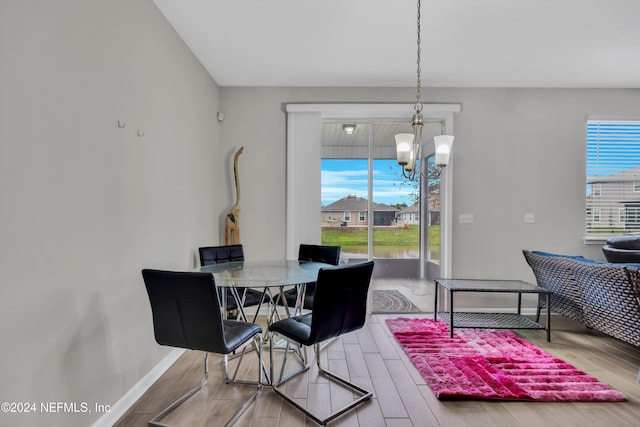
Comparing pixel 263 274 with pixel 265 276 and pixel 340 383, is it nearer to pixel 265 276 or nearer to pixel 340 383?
pixel 265 276

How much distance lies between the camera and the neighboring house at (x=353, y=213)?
12.5ft

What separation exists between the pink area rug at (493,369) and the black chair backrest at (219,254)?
5.49 feet

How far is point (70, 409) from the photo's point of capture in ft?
4.84

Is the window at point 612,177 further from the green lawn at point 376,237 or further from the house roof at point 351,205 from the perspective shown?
the house roof at point 351,205

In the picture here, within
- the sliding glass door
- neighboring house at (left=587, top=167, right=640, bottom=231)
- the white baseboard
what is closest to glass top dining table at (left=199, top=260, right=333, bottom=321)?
the white baseboard

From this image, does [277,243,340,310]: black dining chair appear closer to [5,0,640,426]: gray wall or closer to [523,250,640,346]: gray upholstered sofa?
[5,0,640,426]: gray wall

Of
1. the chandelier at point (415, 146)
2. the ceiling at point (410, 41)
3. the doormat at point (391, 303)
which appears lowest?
the doormat at point (391, 303)

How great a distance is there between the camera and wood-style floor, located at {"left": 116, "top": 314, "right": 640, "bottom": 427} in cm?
180

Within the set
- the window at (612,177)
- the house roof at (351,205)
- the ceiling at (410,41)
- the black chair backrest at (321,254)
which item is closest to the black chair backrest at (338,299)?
the black chair backrest at (321,254)

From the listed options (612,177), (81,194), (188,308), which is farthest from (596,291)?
(81,194)

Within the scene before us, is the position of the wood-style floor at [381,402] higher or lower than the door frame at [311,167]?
lower

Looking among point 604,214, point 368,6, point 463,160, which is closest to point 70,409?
point 368,6

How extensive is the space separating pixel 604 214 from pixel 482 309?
1.78 metres

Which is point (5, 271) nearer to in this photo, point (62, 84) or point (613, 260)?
point (62, 84)
